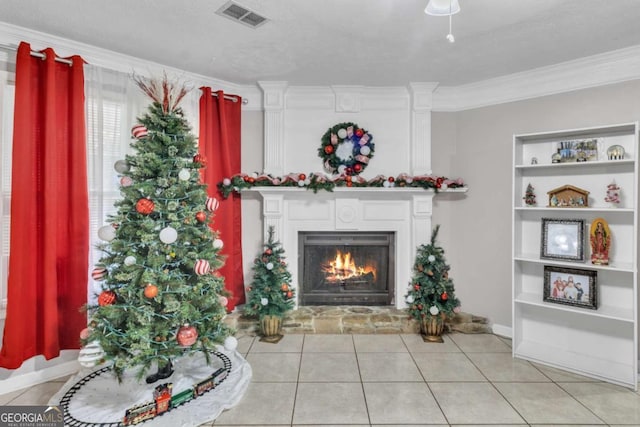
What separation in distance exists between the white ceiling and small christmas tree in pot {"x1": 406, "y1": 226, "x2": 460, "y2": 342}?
5.41ft

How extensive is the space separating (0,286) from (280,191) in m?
2.25

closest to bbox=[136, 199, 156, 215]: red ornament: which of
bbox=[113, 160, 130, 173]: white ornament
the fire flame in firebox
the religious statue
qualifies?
bbox=[113, 160, 130, 173]: white ornament

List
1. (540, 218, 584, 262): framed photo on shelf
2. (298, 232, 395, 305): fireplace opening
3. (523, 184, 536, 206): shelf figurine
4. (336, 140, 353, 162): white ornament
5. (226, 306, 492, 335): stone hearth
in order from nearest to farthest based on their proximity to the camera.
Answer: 1. (540, 218, 584, 262): framed photo on shelf
2. (523, 184, 536, 206): shelf figurine
3. (226, 306, 492, 335): stone hearth
4. (336, 140, 353, 162): white ornament
5. (298, 232, 395, 305): fireplace opening

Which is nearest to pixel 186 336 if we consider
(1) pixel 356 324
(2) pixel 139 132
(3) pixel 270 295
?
(3) pixel 270 295

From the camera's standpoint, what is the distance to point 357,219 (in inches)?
144

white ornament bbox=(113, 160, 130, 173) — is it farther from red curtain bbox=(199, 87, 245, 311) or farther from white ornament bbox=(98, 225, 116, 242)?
red curtain bbox=(199, 87, 245, 311)

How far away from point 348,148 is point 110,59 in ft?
7.30

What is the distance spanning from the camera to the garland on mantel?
3.36m

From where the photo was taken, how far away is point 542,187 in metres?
3.08

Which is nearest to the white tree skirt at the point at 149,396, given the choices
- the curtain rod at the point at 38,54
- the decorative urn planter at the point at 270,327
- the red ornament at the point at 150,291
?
the decorative urn planter at the point at 270,327

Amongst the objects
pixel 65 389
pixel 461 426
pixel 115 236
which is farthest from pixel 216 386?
pixel 461 426

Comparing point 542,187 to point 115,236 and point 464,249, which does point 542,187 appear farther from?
point 115,236

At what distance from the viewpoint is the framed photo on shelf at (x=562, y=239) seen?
2787 mm

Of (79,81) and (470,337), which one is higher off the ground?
(79,81)
